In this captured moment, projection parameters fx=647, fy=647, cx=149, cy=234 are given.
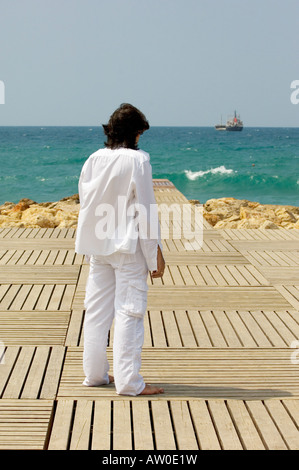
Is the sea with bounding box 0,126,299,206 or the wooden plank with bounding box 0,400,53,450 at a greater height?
the wooden plank with bounding box 0,400,53,450

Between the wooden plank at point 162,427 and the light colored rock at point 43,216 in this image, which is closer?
the wooden plank at point 162,427

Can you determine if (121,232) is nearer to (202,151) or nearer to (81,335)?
(81,335)

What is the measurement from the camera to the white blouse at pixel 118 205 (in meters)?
2.70

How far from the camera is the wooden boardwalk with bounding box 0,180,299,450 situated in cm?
259

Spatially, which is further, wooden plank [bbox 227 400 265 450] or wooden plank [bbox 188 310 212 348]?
wooden plank [bbox 188 310 212 348]

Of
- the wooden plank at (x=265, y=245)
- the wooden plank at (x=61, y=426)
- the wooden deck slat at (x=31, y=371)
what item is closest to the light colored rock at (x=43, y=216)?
the wooden plank at (x=265, y=245)

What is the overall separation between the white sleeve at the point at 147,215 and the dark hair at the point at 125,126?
15 centimetres

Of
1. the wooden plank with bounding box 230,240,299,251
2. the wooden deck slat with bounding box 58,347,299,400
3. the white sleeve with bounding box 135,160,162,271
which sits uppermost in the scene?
the white sleeve with bounding box 135,160,162,271

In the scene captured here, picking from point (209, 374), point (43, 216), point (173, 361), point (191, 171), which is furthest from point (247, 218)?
point (191, 171)

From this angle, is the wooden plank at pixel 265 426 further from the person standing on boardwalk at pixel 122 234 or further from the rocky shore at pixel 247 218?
the rocky shore at pixel 247 218

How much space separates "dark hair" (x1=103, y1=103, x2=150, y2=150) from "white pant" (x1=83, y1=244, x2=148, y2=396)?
449 millimetres

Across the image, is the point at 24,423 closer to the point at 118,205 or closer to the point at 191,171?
the point at 118,205

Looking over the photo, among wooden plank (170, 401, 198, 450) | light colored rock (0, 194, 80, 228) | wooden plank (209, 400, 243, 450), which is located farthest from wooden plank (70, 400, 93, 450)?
light colored rock (0, 194, 80, 228)

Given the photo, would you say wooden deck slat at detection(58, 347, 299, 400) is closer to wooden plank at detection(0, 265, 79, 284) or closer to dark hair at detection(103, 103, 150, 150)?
dark hair at detection(103, 103, 150, 150)
